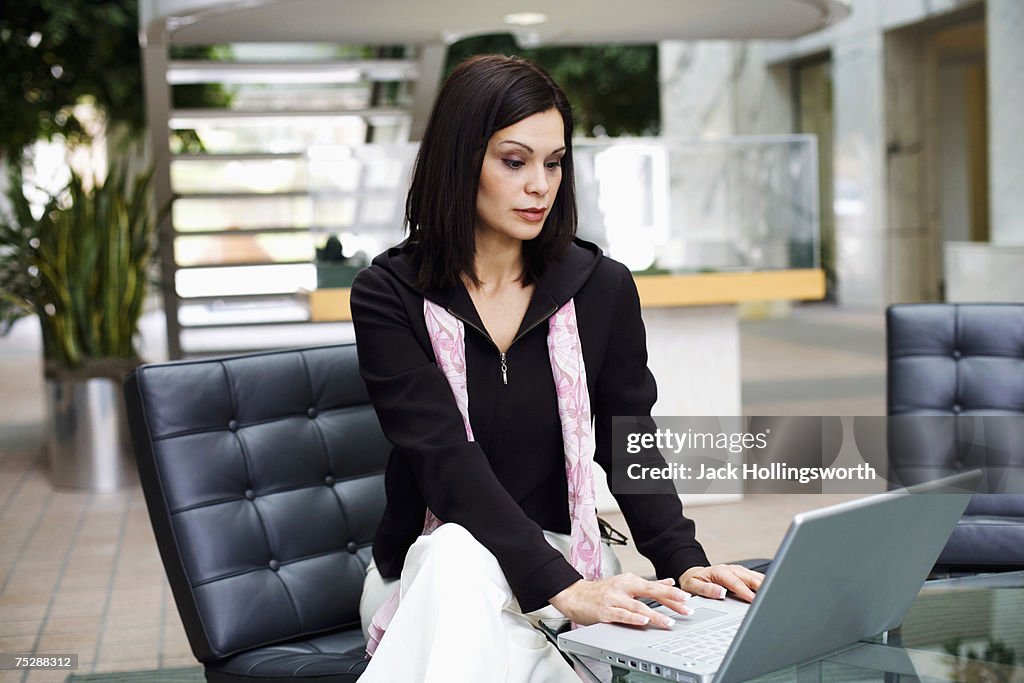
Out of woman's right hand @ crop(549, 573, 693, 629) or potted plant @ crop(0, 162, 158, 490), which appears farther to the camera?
potted plant @ crop(0, 162, 158, 490)

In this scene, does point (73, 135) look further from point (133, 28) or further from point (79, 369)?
point (79, 369)

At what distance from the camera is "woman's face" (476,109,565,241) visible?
177cm

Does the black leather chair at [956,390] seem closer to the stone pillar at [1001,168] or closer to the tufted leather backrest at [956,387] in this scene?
the tufted leather backrest at [956,387]

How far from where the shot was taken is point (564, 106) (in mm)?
1837

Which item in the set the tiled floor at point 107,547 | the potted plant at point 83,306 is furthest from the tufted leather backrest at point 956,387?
the potted plant at point 83,306

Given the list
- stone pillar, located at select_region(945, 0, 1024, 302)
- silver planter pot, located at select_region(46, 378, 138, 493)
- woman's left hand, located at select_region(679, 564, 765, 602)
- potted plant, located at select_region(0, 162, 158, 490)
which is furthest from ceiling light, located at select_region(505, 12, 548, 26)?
stone pillar, located at select_region(945, 0, 1024, 302)

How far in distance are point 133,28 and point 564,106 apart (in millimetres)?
6942

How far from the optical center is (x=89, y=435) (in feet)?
17.7

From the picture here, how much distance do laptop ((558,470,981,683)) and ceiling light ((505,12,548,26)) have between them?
4233 millimetres

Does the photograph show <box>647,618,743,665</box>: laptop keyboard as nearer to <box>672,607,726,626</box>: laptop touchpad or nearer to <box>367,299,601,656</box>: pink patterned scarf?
<box>672,607,726,626</box>: laptop touchpad

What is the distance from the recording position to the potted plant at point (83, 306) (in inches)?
212

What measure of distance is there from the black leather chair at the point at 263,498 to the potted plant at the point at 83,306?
11.0ft

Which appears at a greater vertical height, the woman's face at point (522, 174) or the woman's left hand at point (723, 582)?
the woman's face at point (522, 174)

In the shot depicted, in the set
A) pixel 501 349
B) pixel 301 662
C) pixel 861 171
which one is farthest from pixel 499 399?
pixel 861 171
